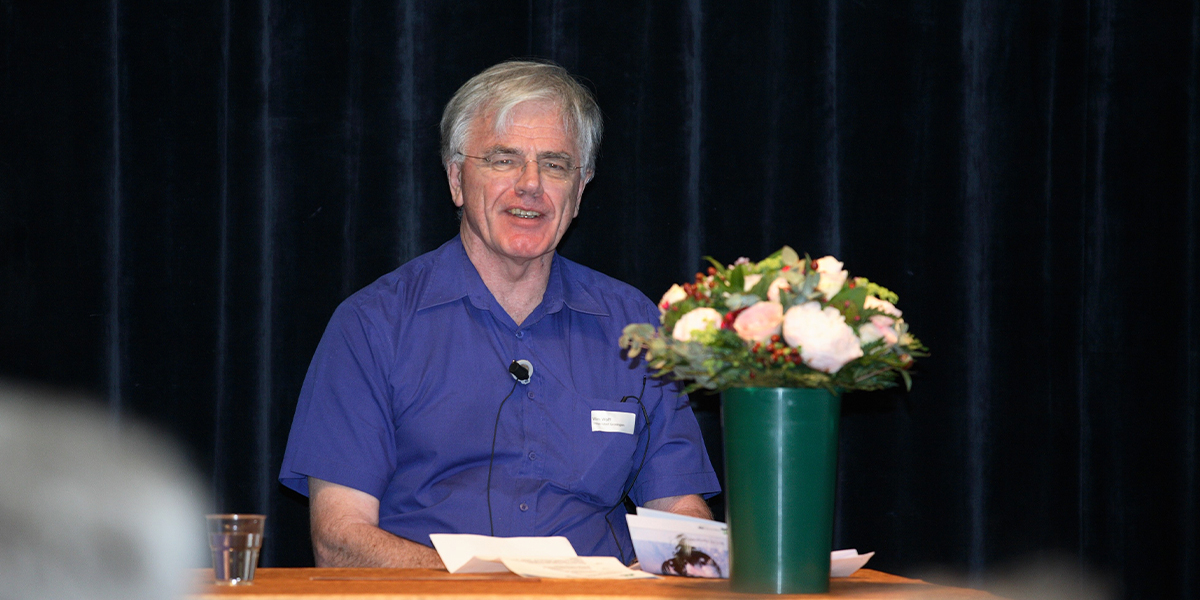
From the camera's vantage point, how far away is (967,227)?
2.98m

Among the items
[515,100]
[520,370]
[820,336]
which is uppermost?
[515,100]

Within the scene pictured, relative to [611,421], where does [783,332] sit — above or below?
above

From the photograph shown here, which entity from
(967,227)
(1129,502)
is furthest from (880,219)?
(1129,502)

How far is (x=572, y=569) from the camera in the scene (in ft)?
4.58

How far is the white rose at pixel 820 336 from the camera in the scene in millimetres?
1170

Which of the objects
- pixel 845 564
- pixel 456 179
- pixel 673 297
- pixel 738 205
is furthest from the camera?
pixel 738 205

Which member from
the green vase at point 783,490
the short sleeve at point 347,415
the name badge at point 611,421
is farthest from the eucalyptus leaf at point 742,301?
the short sleeve at point 347,415

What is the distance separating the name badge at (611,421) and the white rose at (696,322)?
854 millimetres

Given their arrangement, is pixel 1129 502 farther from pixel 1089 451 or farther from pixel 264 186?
pixel 264 186

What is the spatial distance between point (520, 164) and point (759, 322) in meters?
1.10

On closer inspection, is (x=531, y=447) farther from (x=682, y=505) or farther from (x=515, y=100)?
(x=515, y=100)

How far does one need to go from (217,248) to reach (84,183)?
369 millimetres

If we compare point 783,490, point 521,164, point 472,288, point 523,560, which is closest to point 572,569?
point 523,560

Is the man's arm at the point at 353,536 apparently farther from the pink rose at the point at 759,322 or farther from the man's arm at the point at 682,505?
the pink rose at the point at 759,322
